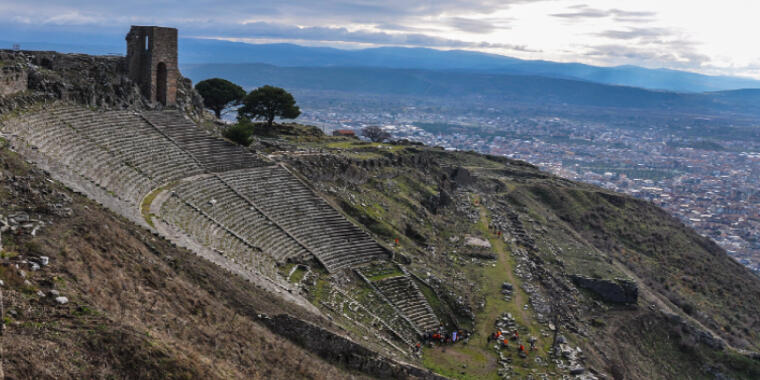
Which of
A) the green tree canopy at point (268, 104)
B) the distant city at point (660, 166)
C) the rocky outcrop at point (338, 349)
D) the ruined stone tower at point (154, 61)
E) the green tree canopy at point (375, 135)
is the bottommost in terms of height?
the distant city at point (660, 166)

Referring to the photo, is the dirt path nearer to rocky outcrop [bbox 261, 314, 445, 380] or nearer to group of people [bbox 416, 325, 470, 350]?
group of people [bbox 416, 325, 470, 350]

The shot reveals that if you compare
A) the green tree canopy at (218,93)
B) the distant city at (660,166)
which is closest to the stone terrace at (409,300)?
the green tree canopy at (218,93)

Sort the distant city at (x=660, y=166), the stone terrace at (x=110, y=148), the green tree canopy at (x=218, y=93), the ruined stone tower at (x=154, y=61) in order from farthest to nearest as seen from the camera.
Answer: the distant city at (x=660, y=166)
the green tree canopy at (x=218, y=93)
the ruined stone tower at (x=154, y=61)
the stone terrace at (x=110, y=148)

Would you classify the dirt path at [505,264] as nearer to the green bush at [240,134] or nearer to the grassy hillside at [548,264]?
the grassy hillside at [548,264]

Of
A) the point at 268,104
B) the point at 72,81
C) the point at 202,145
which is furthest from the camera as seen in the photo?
the point at 268,104

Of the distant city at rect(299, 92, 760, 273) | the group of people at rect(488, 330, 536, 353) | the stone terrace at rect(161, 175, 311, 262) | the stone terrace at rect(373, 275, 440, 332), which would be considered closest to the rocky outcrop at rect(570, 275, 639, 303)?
the group of people at rect(488, 330, 536, 353)

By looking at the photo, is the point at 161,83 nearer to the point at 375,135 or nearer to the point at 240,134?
the point at 240,134

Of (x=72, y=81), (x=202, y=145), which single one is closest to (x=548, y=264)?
(x=202, y=145)
